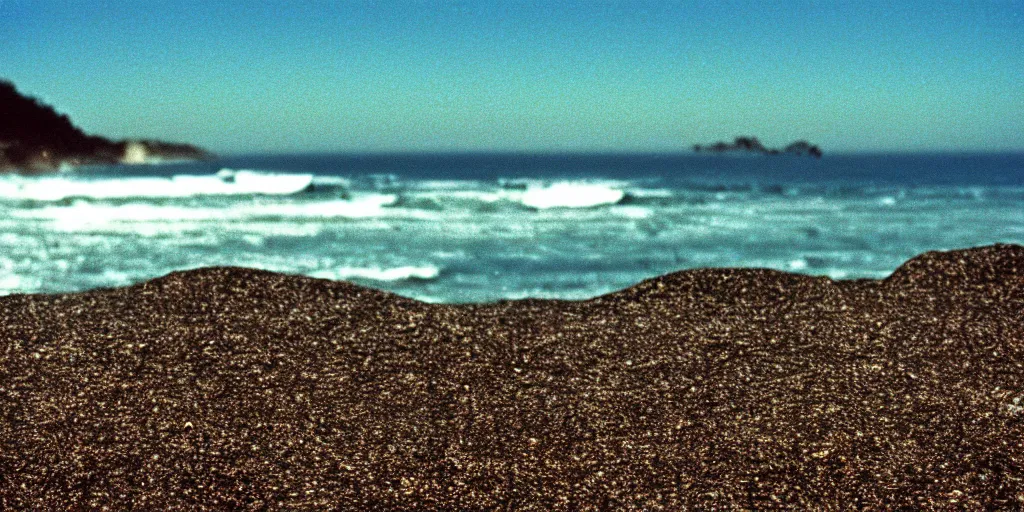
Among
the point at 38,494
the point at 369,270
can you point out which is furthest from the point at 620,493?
the point at 369,270

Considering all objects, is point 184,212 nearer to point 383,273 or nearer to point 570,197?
point 570,197

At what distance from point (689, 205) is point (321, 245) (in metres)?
15.9

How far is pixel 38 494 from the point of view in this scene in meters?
4.89

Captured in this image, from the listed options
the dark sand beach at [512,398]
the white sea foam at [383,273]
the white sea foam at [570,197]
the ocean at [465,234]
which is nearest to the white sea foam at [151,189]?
the ocean at [465,234]

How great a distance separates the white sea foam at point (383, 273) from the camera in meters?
13.7

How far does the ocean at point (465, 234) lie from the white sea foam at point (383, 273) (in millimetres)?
64

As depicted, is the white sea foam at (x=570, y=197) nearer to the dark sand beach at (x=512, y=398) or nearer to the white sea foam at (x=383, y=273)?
the white sea foam at (x=383, y=273)

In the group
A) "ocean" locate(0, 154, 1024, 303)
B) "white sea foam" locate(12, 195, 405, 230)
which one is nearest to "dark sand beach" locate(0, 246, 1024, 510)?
"ocean" locate(0, 154, 1024, 303)

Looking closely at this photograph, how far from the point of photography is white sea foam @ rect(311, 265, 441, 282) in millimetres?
13703

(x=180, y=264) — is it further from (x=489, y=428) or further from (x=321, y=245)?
(x=489, y=428)

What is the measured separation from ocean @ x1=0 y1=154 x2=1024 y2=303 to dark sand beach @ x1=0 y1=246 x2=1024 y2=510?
4416mm

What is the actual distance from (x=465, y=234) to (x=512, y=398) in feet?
47.2

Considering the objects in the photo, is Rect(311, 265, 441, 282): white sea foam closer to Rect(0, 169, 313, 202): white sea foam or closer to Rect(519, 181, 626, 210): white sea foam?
Rect(519, 181, 626, 210): white sea foam

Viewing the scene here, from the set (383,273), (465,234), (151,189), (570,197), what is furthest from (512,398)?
(151,189)
